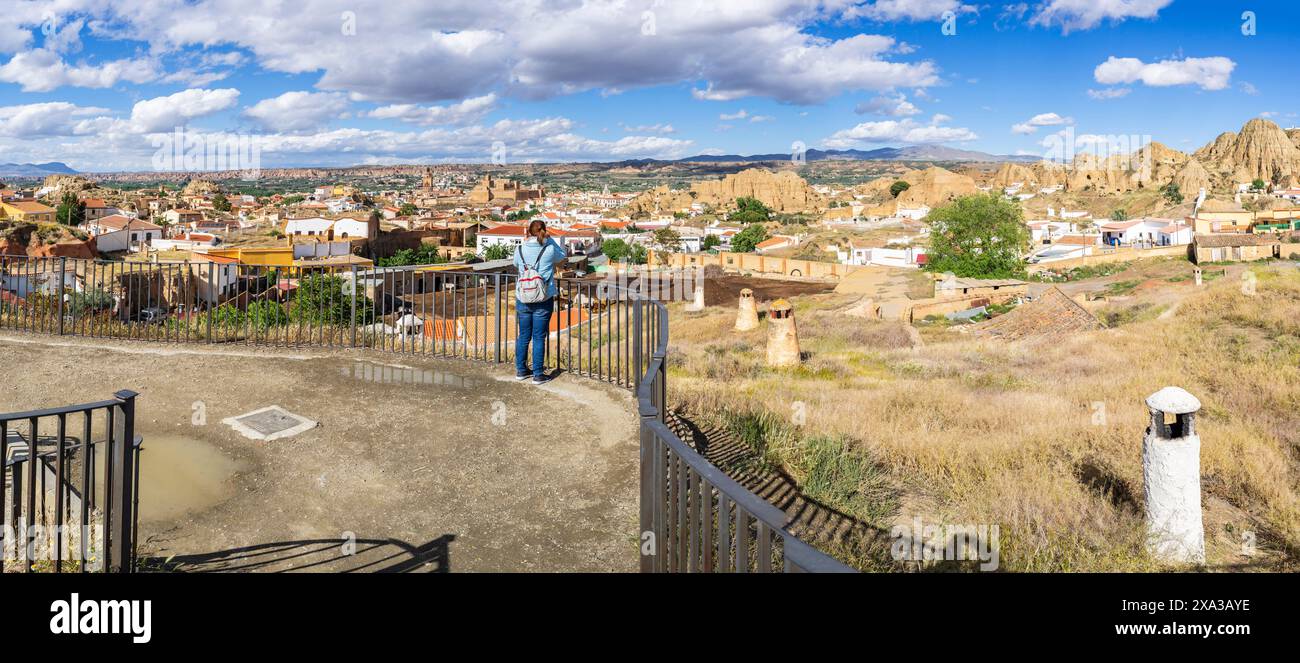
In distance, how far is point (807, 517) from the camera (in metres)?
6.50

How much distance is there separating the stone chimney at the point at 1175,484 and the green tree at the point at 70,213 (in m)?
106

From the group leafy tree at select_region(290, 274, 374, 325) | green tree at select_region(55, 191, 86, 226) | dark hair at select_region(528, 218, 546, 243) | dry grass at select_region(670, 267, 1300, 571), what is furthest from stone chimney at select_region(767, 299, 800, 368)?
green tree at select_region(55, 191, 86, 226)

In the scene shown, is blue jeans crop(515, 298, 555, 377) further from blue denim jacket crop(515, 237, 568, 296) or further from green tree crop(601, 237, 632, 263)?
green tree crop(601, 237, 632, 263)

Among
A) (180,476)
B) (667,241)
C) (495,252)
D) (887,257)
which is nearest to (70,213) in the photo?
(495,252)

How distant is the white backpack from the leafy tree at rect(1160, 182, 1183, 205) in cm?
11730

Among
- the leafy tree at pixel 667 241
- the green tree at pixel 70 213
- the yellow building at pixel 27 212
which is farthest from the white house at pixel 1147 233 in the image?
the green tree at pixel 70 213

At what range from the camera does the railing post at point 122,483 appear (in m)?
3.56

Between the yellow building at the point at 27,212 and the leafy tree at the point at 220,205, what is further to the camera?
the leafy tree at the point at 220,205

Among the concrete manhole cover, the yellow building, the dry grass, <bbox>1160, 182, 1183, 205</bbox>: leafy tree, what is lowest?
the dry grass

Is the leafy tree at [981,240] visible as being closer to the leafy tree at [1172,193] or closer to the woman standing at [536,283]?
the leafy tree at [1172,193]

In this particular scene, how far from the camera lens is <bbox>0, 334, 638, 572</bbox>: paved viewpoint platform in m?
4.40

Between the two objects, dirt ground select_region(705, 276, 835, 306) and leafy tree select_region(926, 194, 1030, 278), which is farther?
leafy tree select_region(926, 194, 1030, 278)

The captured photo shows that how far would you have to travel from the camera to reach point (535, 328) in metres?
7.58

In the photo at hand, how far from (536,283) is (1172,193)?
126565 millimetres
